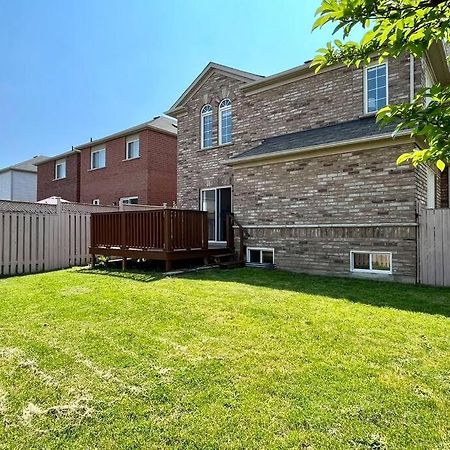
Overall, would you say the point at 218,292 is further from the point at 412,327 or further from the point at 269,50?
the point at 269,50

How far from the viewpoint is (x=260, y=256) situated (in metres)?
11.7

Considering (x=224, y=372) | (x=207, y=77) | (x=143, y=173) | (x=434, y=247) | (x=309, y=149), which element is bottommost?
(x=224, y=372)

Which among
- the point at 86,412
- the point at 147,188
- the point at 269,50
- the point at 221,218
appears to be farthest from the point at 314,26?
the point at 147,188

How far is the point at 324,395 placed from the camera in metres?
3.12

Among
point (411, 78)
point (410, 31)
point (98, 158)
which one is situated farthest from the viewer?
point (98, 158)

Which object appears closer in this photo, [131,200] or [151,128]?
[151,128]

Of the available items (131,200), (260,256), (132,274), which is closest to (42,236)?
(132,274)

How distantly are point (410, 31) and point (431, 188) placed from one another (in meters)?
9.96

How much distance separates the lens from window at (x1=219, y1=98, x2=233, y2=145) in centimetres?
1391

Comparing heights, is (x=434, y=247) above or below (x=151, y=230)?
below

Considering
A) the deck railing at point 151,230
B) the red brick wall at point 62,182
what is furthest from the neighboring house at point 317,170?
the red brick wall at point 62,182

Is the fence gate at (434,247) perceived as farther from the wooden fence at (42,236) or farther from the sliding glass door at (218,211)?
the wooden fence at (42,236)

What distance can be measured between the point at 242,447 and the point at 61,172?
87.6ft

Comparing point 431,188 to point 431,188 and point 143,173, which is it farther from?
point 143,173
